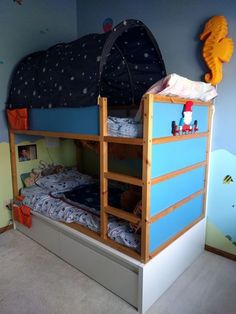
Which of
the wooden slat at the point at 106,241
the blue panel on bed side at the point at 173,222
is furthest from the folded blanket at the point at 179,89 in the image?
the wooden slat at the point at 106,241

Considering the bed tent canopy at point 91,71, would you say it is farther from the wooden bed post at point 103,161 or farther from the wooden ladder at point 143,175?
the wooden ladder at point 143,175

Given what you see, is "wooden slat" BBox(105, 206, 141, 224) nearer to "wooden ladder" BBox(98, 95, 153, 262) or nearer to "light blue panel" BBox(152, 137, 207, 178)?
"wooden ladder" BBox(98, 95, 153, 262)

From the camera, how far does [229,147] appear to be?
7.23ft

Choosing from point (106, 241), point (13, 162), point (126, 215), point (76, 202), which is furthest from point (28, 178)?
point (126, 215)

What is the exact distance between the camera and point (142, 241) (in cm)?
162

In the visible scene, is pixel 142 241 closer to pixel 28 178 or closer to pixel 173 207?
pixel 173 207

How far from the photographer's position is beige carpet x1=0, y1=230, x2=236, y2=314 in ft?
5.66

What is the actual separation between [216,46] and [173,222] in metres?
1.51

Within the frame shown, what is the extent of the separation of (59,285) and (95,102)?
58.2 inches

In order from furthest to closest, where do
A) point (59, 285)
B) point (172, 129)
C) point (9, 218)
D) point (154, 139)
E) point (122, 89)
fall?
point (9, 218) → point (122, 89) → point (59, 285) → point (172, 129) → point (154, 139)

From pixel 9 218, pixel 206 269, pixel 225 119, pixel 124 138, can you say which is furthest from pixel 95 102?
pixel 9 218

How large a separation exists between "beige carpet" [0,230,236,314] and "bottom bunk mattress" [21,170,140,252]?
17.2 inches

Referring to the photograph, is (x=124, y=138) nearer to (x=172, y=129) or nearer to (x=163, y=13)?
(x=172, y=129)

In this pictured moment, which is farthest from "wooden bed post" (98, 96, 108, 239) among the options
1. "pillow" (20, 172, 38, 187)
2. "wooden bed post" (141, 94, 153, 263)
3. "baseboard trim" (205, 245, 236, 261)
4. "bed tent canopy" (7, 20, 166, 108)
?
"pillow" (20, 172, 38, 187)
